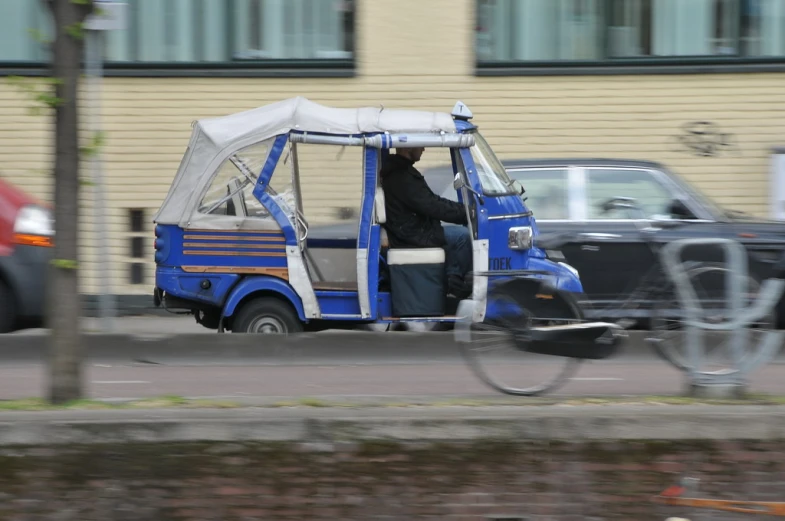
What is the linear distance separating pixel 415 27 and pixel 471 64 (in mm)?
840

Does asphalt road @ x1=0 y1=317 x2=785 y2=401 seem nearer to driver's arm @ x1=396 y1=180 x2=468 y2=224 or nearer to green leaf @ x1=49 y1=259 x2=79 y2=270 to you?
driver's arm @ x1=396 y1=180 x2=468 y2=224

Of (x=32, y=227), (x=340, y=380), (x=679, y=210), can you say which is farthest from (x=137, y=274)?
(x=679, y=210)

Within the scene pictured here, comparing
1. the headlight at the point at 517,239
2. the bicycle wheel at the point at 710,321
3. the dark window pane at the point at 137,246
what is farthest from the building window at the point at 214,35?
the bicycle wheel at the point at 710,321

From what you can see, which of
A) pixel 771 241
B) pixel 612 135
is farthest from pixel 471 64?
pixel 771 241

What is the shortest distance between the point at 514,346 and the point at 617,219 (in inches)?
170

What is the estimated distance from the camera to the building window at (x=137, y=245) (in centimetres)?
1424

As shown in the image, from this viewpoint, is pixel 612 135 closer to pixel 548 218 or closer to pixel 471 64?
pixel 471 64

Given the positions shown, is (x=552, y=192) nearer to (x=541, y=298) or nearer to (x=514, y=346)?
(x=541, y=298)

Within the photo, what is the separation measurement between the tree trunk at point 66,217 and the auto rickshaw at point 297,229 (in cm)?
355

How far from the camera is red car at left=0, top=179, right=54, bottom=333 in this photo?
9.74 m

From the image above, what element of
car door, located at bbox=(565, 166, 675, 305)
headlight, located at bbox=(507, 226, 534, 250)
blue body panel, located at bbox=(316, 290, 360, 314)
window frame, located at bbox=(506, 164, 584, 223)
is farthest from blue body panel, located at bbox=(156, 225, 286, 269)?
car door, located at bbox=(565, 166, 675, 305)

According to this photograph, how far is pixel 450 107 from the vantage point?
1420 centimetres

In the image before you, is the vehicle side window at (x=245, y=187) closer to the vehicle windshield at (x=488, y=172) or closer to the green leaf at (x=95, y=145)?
the vehicle windshield at (x=488, y=172)

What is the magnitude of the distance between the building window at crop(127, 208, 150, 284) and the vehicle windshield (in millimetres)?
6333
